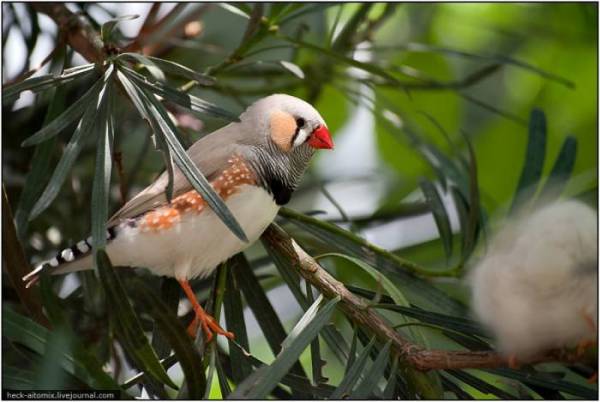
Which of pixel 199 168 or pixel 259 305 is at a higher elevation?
pixel 199 168

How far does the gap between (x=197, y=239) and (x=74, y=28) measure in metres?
0.48

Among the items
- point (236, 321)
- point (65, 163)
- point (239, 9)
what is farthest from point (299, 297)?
point (239, 9)

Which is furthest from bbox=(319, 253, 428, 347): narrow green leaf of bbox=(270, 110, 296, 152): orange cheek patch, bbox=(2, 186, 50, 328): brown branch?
bbox=(2, 186, 50, 328): brown branch

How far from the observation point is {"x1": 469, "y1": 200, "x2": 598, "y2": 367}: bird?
1050 millimetres

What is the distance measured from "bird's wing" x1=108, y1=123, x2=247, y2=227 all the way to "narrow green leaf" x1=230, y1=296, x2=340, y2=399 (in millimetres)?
316

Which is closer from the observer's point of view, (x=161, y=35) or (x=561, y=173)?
(x=561, y=173)

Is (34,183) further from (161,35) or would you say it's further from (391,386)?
(391,386)

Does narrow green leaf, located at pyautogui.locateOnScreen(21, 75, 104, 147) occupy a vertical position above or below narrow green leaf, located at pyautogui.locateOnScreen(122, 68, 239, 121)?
above

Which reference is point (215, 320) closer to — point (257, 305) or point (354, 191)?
point (257, 305)

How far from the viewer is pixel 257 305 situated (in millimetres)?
1517

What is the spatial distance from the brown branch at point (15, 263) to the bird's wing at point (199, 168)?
14 centimetres

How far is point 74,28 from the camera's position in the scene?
1602 mm

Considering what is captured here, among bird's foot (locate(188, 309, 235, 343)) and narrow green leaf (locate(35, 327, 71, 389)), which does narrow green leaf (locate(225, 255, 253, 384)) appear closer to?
bird's foot (locate(188, 309, 235, 343))

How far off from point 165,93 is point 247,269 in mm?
370
